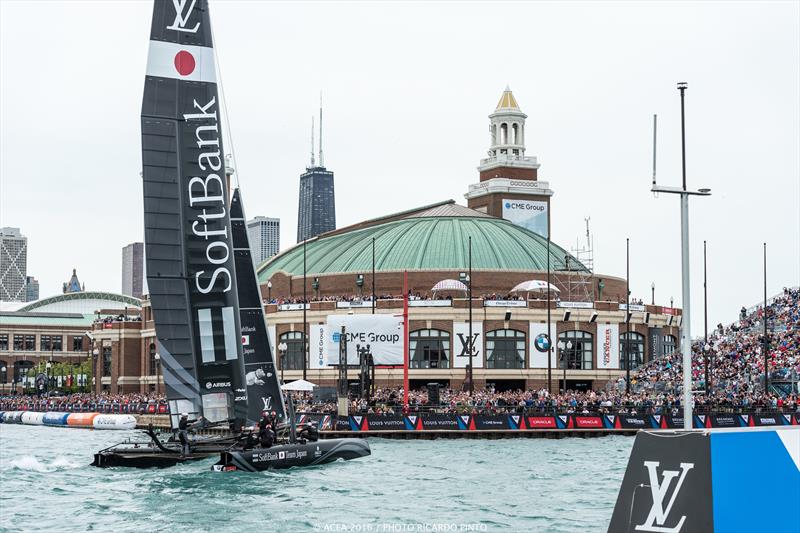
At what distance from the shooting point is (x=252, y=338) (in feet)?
154

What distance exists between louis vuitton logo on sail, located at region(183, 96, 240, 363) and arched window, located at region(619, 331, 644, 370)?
61.7 metres

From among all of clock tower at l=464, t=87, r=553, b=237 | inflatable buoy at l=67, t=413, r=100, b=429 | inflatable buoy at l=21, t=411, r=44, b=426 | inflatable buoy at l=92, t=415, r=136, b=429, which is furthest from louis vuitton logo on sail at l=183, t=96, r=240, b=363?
clock tower at l=464, t=87, r=553, b=237

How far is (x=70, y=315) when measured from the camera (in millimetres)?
189000

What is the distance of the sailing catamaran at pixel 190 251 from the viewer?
132ft

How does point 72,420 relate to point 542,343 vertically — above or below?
below

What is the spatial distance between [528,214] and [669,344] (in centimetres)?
3883

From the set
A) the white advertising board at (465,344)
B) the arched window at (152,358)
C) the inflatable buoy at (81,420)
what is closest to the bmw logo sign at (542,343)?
the white advertising board at (465,344)

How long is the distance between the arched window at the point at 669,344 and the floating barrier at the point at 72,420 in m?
48.6

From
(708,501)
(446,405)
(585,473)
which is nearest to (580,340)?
(446,405)

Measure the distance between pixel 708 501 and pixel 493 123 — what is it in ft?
449

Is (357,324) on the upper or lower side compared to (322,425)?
upper

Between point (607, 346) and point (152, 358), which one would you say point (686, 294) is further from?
point (152, 358)

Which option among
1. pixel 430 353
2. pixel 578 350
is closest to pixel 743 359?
pixel 578 350

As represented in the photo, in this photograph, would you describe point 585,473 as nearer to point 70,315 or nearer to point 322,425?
point 322,425
